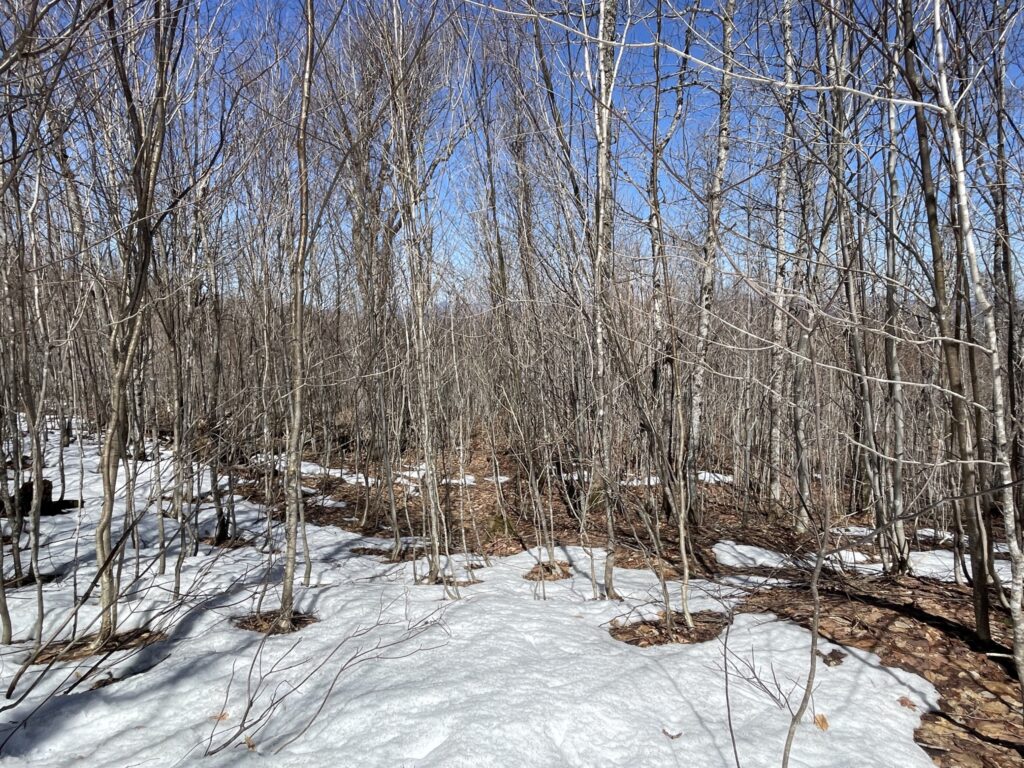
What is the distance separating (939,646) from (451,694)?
8.78 ft

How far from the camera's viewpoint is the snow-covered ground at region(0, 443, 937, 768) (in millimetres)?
2670

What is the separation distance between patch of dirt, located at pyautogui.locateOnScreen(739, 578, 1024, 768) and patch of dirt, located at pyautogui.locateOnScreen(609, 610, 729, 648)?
1.14 feet

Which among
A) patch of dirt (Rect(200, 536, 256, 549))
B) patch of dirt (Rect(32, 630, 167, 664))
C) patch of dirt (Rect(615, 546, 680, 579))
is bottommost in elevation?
patch of dirt (Rect(615, 546, 680, 579))

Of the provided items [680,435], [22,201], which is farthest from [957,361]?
[22,201]

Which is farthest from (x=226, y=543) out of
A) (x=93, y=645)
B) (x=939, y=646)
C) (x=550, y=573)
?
(x=939, y=646)

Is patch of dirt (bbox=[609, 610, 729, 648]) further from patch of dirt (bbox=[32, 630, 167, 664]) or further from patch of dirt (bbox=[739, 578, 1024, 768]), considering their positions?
patch of dirt (bbox=[32, 630, 167, 664])

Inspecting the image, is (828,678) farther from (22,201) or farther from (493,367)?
(22,201)

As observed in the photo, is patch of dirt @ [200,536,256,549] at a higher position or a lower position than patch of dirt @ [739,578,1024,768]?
higher

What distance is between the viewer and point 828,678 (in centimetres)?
323

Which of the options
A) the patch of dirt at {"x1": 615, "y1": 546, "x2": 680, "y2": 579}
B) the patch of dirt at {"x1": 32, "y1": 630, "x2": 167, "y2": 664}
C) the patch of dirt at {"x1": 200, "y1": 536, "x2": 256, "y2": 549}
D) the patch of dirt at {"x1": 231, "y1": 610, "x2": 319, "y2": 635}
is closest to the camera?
the patch of dirt at {"x1": 32, "y1": 630, "x2": 167, "y2": 664}

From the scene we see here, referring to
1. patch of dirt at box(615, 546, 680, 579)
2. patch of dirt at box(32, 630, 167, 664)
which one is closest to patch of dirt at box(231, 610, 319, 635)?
patch of dirt at box(32, 630, 167, 664)

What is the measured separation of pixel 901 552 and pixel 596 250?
→ 3.19m

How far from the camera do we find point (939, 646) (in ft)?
11.3

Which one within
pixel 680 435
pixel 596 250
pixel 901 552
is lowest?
pixel 901 552
